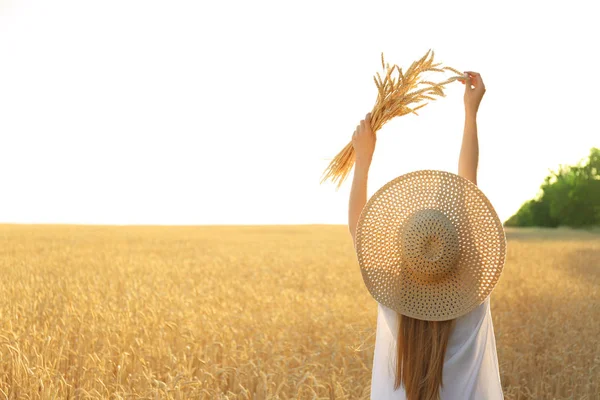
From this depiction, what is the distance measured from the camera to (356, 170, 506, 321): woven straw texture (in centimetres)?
239

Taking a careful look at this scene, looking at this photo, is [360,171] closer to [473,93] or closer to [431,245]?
[431,245]

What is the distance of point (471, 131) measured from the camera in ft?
9.25

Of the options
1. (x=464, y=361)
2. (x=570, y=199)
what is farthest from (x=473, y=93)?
(x=570, y=199)

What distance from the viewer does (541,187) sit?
210 ft

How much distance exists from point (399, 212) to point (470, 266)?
14.4 inches

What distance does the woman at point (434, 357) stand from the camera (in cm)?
247

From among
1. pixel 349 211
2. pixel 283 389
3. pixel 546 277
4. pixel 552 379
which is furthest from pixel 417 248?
pixel 546 277

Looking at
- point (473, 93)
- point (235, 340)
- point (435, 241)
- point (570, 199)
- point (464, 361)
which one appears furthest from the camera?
point (570, 199)

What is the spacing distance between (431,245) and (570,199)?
197ft

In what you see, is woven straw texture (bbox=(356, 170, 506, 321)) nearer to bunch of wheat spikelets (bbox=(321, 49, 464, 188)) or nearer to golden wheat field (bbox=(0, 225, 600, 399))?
bunch of wheat spikelets (bbox=(321, 49, 464, 188))

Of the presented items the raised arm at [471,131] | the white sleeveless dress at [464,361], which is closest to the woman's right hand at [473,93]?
the raised arm at [471,131]

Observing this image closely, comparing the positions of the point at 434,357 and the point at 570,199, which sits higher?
the point at 570,199

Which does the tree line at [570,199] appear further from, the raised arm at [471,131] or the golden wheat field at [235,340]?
the raised arm at [471,131]

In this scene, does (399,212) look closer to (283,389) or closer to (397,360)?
(397,360)
